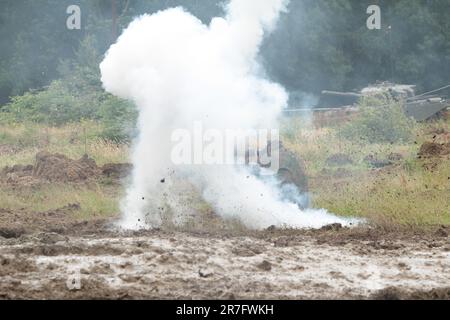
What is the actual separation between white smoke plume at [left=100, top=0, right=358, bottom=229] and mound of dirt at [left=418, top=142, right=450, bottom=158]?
213 inches

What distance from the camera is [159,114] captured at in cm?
1382

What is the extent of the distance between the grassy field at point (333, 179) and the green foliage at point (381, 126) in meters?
0.44

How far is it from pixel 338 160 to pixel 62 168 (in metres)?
6.47

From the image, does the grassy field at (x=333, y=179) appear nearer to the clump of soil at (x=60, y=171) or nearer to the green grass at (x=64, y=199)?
the green grass at (x=64, y=199)

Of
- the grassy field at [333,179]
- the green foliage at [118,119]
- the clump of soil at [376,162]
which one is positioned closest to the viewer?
the grassy field at [333,179]

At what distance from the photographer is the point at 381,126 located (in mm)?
23484

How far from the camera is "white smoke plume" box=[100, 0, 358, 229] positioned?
13.7 m

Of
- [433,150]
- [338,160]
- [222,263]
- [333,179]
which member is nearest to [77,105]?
[338,160]

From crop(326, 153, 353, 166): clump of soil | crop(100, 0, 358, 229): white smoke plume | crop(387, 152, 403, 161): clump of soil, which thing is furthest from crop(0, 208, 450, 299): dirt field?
crop(326, 153, 353, 166): clump of soil

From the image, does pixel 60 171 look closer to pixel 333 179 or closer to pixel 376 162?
pixel 333 179

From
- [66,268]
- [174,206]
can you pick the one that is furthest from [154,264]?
[174,206]

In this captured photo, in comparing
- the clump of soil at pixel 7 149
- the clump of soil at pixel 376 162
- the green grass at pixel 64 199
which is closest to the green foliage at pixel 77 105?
the clump of soil at pixel 7 149

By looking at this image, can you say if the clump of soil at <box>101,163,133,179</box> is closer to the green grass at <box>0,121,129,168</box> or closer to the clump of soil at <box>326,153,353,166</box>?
the green grass at <box>0,121,129,168</box>

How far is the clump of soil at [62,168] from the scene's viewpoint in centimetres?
1822
